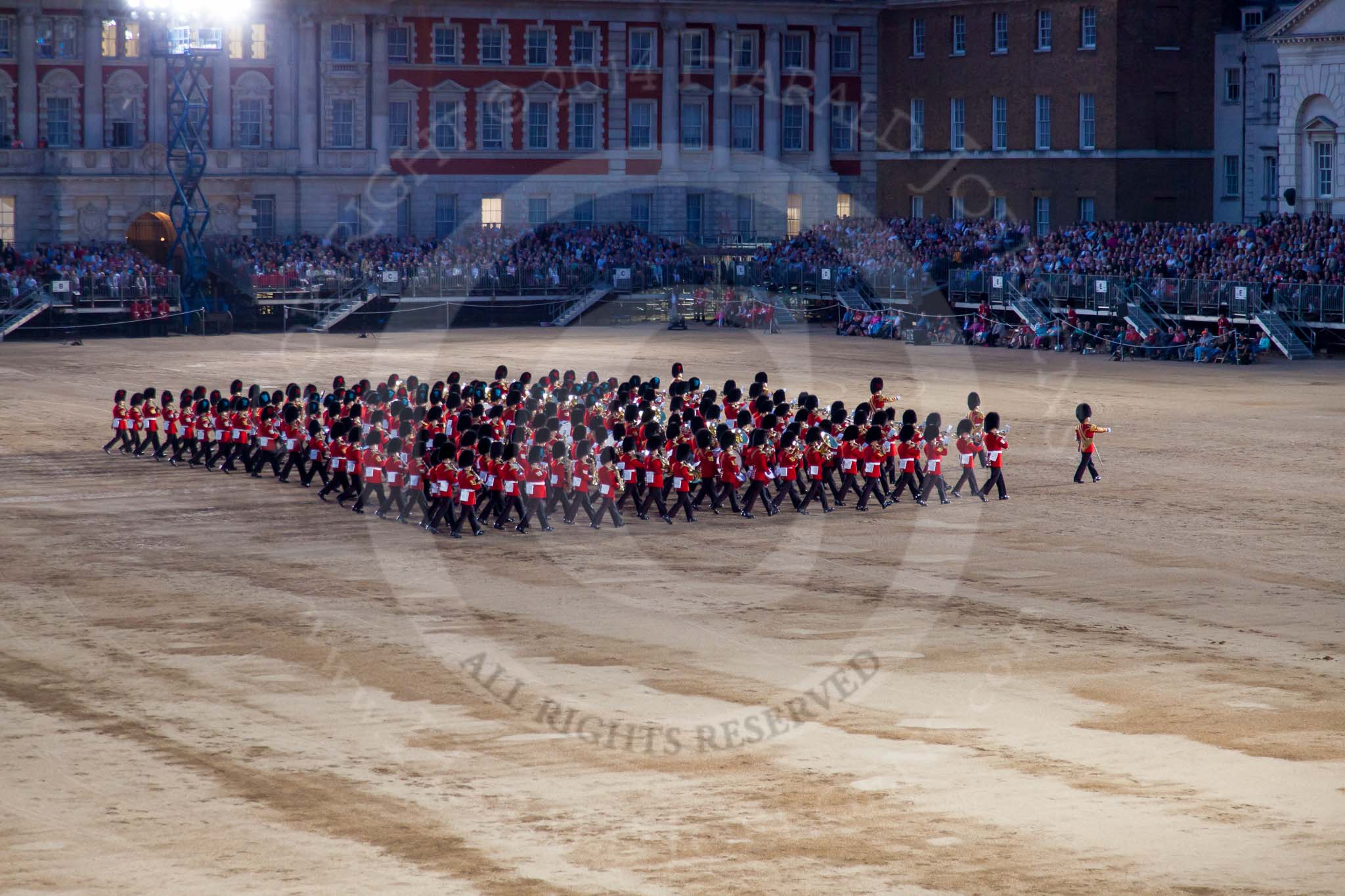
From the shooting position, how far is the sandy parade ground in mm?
12875

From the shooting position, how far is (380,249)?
220 feet

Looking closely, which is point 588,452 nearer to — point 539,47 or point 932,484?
point 932,484

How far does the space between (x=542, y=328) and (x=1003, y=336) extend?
1563 centimetres

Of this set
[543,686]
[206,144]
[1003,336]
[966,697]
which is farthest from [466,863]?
[206,144]

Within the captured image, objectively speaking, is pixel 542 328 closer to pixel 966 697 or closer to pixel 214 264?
pixel 214 264

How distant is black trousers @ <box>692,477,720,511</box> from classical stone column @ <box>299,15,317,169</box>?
161 ft

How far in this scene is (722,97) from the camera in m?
78.4

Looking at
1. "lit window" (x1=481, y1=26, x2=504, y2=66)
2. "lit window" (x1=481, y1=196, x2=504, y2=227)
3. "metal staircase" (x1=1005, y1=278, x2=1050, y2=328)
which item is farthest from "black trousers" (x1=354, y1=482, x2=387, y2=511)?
"lit window" (x1=481, y1=26, x2=504, y2=66)

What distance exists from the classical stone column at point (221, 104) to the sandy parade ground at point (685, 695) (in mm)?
43360

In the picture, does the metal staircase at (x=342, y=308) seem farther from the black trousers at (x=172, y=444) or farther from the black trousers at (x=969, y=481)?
the black trousers at (x=969, y=481)

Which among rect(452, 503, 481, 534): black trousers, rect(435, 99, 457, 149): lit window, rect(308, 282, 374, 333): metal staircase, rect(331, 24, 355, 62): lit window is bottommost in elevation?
rect(452, 503, 481, 534): black trousers

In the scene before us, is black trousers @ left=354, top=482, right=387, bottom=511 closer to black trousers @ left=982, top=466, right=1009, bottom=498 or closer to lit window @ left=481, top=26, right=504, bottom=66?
black trousers @ left=982, top=466, right=1009, bottom=498

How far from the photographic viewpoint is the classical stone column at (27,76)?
69625mm

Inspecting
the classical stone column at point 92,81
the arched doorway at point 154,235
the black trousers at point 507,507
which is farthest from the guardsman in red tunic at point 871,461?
the classical stone column at point 92,81
